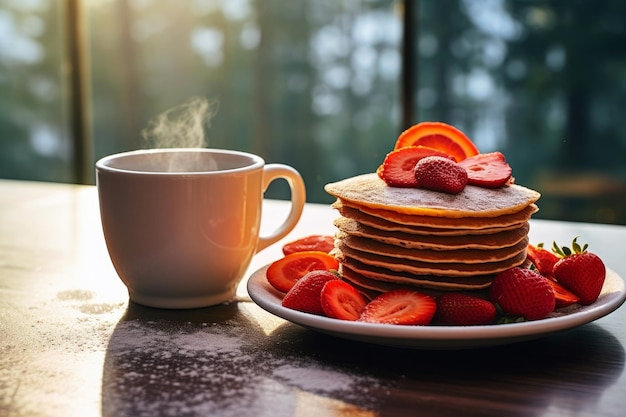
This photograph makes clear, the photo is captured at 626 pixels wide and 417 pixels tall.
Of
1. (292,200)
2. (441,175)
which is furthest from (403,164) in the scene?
(292,200)

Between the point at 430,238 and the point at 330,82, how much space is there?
3469 mm

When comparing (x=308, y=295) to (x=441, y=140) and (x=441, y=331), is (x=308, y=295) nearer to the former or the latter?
(x=441, y=331)

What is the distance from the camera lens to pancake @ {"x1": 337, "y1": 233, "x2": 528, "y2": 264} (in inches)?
32.5

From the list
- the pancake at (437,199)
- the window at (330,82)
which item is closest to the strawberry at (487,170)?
the pancake at (437,199)

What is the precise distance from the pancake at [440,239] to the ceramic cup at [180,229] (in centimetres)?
15

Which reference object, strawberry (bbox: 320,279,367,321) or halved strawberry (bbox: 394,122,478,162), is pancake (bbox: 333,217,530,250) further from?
halved strawberry (bbox: 394,122,478,162)

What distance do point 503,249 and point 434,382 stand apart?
0.20 meters

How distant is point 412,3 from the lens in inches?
103

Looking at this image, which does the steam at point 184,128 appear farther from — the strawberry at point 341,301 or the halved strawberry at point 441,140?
the strawberry at point 341,301

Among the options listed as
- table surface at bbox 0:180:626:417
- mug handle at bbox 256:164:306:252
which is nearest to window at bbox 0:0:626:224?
mug handle at bbox 256:164:306:252

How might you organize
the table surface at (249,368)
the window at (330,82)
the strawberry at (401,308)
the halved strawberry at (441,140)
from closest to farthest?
the table surface at (249,368) → the strawberry at (401,308) → the halved strawberry at (441,140) → the window at (330,82)

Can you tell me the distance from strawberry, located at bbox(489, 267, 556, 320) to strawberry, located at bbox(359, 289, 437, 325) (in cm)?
7

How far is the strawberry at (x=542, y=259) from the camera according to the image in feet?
3.12

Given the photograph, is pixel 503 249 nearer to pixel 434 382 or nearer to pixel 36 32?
pixel 434 382
